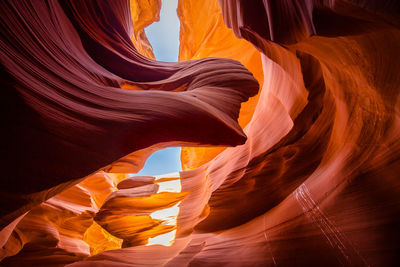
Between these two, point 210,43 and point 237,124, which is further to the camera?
point 210,43

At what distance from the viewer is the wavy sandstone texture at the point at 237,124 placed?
1539 millimetres

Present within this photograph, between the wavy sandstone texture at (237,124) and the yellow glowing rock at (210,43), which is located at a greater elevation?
the yellow glowing rock at (210,43)

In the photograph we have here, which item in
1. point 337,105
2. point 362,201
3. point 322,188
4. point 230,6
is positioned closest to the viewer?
point 362,201

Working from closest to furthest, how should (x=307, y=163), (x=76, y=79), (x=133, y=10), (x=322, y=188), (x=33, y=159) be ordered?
(x=33, y=159)
(x=76, y=79)
(x=322, y=188)
(x=307, y=163)
(x=133, y=10)

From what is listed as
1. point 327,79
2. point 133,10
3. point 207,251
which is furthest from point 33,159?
point 133,10

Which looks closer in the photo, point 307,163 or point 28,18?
point 28,18

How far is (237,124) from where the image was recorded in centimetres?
318

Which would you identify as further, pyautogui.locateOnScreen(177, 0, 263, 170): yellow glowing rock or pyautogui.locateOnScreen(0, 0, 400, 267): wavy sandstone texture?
pyautogui.locateOnScreen(177, 0, 263, 170): yellow glowing rock

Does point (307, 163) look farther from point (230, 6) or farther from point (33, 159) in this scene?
point (33, 159)

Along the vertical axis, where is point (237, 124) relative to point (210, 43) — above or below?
below

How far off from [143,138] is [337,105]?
2996 millimetres

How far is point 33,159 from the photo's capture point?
1417 mm

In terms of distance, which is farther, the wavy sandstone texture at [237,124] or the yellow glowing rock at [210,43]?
the yellow glowing rock at [210,43]

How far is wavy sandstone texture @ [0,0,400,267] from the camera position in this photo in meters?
1.54
